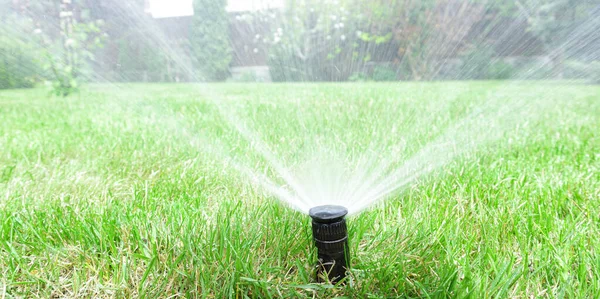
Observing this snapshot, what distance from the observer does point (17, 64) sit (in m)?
6.14

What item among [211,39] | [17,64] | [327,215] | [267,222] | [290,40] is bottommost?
[267,222]

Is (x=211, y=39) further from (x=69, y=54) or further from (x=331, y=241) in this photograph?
(x=331, y=241)

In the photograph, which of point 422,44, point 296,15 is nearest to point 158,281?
point 296,15

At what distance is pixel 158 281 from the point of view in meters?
1.02

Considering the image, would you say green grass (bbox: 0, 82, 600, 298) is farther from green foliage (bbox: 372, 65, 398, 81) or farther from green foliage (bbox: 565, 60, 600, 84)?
green foliage (bbox: 372, 65, 398, 81)

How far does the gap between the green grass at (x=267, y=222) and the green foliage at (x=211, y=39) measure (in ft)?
21.1

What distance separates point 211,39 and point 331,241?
9.22 metres

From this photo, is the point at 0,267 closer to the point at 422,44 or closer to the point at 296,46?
the point at 296,46

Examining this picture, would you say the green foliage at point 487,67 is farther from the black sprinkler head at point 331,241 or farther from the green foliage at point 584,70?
the black sprinkler head at point 331,241

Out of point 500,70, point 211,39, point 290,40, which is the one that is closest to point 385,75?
point 290,40

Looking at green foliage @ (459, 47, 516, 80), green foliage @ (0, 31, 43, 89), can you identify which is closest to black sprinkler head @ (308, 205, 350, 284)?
green foliage @ (0, 31, 43, 89)

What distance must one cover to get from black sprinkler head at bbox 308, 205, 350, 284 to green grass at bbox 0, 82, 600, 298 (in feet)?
0.14

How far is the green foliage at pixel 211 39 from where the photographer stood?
8.97 meters

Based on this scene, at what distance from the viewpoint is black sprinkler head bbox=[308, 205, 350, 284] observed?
35.2 inches
